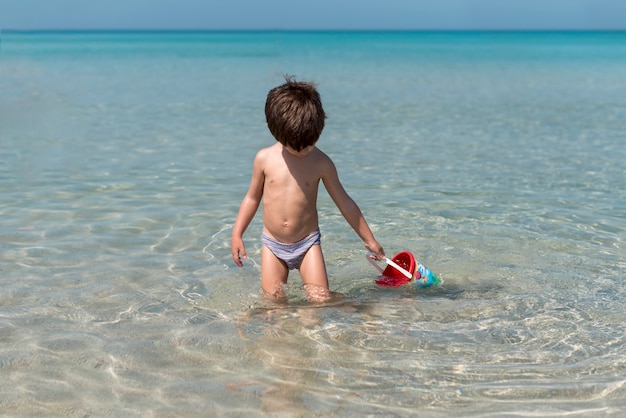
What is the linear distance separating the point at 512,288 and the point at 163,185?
4.03m

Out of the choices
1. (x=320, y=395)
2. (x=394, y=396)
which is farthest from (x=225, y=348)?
(x=394, y=396)

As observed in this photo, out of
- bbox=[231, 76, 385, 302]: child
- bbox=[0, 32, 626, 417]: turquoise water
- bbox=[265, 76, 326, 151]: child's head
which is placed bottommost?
bbox=[0, 32, 626, 417]: turquoise water

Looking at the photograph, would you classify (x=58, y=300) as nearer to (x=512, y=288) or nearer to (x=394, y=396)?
(x=394, y=396)

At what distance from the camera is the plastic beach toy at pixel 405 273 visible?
15.6 ft

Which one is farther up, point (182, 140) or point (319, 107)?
point (319, 107)

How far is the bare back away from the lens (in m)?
4.46

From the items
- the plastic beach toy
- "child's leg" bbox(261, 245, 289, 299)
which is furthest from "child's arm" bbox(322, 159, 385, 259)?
"child's leg" bbox(261, 245, 289, 299)

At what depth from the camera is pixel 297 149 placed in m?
4.26

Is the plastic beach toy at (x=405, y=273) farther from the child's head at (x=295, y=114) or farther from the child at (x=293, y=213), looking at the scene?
the child's head at (x=295, y=114)

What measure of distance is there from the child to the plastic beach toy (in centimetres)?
33

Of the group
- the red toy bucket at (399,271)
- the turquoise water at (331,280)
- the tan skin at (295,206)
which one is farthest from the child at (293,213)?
the red toy bucket at (399,271)

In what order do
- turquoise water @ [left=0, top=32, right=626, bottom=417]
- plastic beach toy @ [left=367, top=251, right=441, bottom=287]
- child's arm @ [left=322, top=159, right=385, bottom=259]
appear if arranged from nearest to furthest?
turquoise water @ [left=0, top=32, right=626, bottom=417] → child's arm @ [left=322, top=159, right=385, bottom=259] → plastic beach toy @ [left=367, top=251, right=441, bottom=287]

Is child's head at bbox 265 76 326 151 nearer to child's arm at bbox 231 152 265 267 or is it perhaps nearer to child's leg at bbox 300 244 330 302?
child's arm at bbox 231 152 265 267

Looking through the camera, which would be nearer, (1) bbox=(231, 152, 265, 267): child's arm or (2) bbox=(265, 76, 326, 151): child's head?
(2) bbox=(265, 76, 326, 151): child's head
